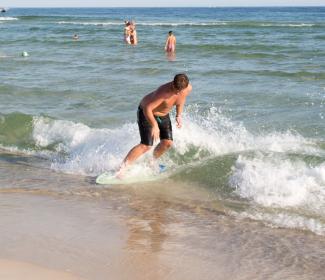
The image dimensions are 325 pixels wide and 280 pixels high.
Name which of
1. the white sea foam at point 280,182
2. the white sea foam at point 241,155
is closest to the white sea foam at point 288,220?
the white sea foam at point 241,155

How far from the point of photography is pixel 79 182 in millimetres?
6574

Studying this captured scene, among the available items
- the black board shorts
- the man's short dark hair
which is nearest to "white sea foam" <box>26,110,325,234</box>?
the black board shorts

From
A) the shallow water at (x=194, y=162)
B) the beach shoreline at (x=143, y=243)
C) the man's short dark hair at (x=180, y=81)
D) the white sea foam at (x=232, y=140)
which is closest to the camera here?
the beach shoreline at (x=143, y=243)

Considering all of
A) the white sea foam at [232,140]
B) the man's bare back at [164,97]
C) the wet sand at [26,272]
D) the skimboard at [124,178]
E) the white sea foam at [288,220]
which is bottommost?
the skimboard at [124,178]

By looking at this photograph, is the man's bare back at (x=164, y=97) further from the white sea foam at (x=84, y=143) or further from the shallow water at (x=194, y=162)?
the white sea foam at (x=84, y=143)

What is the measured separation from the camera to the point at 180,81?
19.4ft

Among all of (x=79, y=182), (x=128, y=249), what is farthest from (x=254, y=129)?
(x=128, y=249)

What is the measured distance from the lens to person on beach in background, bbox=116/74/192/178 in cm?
616

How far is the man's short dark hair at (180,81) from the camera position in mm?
5902

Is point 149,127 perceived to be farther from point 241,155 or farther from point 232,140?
point 232,140

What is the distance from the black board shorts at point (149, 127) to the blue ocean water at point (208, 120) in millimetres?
490

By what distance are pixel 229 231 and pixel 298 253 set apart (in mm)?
682

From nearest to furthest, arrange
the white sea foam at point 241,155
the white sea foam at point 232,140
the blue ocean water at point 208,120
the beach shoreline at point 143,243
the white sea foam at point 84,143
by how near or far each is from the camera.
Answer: the beach shoreline at point 143,243 → the white sea foam at point 241,155 → the blue ocean water at point 208,120 → the white sea foam at point 84,143 → the white sea foam at point 232,140

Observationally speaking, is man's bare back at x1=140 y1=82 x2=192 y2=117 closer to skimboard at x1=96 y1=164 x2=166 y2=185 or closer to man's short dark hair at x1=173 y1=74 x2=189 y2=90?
man's short dark hair at x1=173 y1=74 x2=189 y2=90
